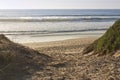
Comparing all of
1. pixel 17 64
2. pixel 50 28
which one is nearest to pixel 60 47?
pixel 17 64

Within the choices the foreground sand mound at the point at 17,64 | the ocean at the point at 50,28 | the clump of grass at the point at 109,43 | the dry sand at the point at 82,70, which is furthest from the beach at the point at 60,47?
the dry sand at the point at 82,70

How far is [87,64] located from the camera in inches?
325

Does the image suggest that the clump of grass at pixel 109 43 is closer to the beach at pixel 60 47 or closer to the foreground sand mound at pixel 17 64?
the foreground sand mound at pixel 17 64

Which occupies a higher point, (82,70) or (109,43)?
(82,70)

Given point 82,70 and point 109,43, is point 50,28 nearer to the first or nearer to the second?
point 109,43

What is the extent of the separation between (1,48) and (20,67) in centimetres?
114

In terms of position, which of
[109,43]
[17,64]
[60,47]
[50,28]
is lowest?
[50,28]

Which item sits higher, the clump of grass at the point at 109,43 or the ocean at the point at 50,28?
the clump of grass at the point at 109,43

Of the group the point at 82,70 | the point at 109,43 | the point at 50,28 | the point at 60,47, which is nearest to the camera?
the point at 82,70

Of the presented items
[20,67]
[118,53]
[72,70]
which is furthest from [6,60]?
[118,53]

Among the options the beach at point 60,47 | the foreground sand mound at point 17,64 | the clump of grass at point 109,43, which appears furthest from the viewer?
the beach at point 60,47

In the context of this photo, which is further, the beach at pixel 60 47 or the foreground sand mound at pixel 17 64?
the beach at pixel 60 47

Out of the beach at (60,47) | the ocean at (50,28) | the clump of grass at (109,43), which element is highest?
the clump of grass at (109,43)

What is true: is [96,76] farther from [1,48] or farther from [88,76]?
[1,48]
